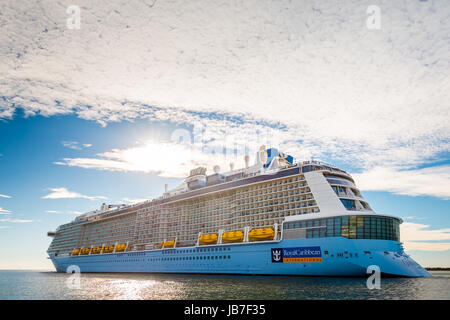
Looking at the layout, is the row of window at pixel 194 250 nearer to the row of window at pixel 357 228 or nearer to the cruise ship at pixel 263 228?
the cruise ship at pixel 263 228

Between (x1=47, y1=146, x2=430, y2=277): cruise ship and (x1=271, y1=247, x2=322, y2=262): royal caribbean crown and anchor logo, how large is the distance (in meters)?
0.14

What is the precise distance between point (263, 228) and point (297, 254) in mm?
8706

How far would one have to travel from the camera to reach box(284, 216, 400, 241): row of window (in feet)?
140

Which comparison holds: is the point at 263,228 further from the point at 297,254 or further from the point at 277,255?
the point at 297,254

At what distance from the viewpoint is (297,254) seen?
45.8 metres

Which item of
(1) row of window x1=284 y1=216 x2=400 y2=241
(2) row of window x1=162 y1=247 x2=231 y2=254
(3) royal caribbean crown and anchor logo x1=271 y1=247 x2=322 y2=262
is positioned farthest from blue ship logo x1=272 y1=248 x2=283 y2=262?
(2) row of window x1=162 y1=247 x2=231 y2=254

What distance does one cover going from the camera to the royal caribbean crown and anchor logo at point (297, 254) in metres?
44.0

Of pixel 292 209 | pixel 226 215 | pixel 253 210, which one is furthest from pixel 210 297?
pixel 226 215

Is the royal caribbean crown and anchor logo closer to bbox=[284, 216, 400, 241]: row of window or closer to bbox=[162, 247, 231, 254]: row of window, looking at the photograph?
bbox=[284, 216, 400, 241]: row of window

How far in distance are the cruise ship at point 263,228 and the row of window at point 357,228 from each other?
0.13 metres

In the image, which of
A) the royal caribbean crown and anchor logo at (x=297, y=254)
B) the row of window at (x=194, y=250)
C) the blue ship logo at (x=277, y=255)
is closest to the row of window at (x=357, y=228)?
the royal caribbean crown and anchor logo at (x=297, y=254)

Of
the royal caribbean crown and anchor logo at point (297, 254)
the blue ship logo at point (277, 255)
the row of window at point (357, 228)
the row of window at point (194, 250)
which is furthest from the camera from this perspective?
the row of window at point (194, 250)
